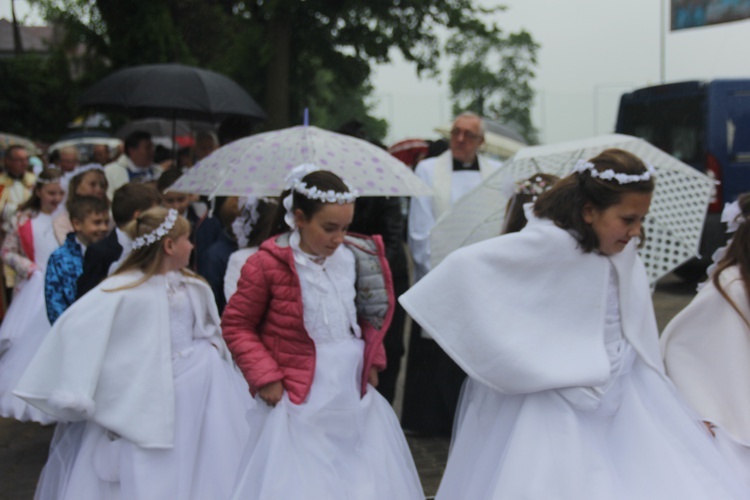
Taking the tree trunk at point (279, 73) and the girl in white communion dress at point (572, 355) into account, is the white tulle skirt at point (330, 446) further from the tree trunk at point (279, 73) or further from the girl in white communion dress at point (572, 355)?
the tree trunk at point (279, 73)

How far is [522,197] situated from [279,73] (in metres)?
12.3

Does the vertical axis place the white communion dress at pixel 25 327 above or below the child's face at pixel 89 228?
below

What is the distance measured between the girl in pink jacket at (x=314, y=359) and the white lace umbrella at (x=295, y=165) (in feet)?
3.32

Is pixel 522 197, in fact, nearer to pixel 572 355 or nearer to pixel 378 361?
pixel 378 361

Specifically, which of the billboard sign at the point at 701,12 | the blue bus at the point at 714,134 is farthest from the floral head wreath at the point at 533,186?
the billboard sign at the point at 701,12

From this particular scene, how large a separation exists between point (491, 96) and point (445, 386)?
71417 millimetres

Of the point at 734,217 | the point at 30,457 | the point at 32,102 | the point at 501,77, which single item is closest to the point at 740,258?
the point at 734,217

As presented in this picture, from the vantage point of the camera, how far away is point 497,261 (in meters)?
3.58

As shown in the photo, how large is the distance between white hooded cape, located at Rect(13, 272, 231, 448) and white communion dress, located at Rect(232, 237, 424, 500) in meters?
0.65

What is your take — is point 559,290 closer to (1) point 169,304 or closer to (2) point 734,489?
(2) point 734,489

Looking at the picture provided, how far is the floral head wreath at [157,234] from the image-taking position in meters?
4.72

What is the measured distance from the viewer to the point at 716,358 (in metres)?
4.00

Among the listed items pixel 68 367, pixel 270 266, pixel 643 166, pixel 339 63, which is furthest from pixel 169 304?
pixel 339 63

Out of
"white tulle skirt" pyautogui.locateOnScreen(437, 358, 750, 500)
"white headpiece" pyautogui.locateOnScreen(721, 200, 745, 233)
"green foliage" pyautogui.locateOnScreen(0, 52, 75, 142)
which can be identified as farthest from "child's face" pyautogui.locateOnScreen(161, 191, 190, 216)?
"green foliage" pyautogui.locateOnScreen(0, 52, 75, 142)
